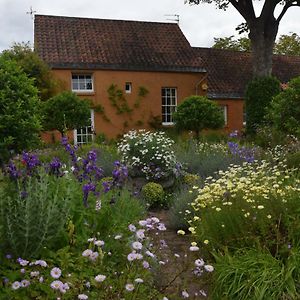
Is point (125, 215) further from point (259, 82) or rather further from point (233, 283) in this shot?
point (259, 82)

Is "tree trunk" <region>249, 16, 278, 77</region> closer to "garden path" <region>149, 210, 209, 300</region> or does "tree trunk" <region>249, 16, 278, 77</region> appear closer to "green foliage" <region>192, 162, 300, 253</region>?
"garden path" <region>149, 210, 209, 300</region>

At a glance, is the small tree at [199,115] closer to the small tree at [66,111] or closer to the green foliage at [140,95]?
the small tree at [66,111]

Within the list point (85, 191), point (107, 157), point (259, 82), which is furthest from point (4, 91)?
point (259, 82)

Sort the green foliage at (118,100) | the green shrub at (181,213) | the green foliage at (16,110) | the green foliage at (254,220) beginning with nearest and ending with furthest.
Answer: the green foliage at (254,220) < the green shrub at (181,213) < the green foliage at (16,110) < the green foliage at (118,100)

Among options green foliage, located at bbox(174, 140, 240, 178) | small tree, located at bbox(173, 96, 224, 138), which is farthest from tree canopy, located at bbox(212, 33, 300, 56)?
green foliage, located at bbox(174, 140, 240, 178)

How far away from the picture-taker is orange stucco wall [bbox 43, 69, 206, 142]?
2214 centimetres

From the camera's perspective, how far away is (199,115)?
17.7m

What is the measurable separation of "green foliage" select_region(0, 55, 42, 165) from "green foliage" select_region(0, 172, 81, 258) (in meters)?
4.43

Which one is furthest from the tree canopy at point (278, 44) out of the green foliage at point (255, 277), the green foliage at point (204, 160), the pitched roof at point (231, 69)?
the green foliage at point (255, 277)

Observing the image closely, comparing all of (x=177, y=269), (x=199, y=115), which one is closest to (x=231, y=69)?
(x=199, y=115)

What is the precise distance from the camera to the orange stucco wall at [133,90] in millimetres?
22141

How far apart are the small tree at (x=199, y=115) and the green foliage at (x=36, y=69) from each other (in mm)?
5554

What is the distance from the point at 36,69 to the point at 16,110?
11.3 metres

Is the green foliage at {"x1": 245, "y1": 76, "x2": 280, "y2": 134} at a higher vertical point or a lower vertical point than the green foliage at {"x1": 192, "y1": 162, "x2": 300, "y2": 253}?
higher
